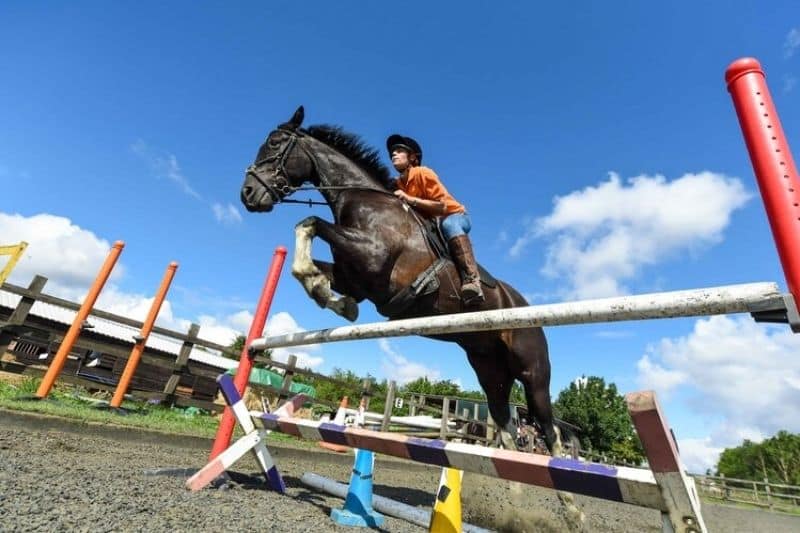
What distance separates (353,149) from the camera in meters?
4.03

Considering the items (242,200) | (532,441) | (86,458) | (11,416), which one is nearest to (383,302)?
(242,200)

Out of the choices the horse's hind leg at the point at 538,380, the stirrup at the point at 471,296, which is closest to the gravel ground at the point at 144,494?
the horse's hind leg at the point at 538,380

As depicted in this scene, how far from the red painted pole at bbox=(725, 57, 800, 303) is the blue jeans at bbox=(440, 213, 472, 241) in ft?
6.65

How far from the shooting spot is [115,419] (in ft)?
17.5

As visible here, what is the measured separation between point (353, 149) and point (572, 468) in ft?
10.8

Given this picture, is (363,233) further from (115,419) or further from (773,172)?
(115,419)

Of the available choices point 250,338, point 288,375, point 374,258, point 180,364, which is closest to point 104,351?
point 180,364

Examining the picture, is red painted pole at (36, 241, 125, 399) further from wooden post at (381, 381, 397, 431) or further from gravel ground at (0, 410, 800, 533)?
wooden post at (381, 381, 397, 431)

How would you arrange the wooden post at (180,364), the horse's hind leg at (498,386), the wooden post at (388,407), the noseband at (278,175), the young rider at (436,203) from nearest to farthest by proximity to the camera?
1. the young rider at (436,203)
2. the noseband at (278,175)
3. the horse's hind leg at (498,386)
4. the wooden post at (180,364)
5. the wooden post at (388,407)

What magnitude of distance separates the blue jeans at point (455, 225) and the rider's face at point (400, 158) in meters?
0.75

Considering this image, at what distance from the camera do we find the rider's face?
3.88 metres

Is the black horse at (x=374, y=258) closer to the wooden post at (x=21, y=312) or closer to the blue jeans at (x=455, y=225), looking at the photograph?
the blue jeans at (x=455, y=225)

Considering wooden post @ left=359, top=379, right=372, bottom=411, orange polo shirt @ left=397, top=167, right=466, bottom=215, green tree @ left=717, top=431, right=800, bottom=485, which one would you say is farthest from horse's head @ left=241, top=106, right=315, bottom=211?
green tree @ left=717, top=431, right=800, bottom=485

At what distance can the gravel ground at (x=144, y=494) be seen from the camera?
177 centimetres
